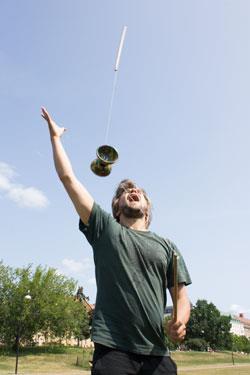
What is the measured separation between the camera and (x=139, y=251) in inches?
134

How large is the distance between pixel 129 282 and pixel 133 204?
2.59 ft

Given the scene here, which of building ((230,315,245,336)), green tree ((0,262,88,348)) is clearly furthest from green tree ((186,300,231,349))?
building ((230,315,245,336))

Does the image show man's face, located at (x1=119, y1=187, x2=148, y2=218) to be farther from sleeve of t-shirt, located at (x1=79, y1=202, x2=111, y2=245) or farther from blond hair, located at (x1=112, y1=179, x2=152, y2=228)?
sleeve of t-shirt, located at (x1=79, y1=202, x2=111, y2=245)

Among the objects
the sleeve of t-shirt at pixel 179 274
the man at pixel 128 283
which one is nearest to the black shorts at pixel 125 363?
the man at pixel 128 283

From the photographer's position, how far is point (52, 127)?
3863mm

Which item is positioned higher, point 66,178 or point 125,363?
point 66,178

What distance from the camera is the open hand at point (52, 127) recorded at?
12.6ft

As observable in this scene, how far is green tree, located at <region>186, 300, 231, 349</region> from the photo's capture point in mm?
108562

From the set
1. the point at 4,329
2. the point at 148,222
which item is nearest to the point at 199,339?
the point at 4,329

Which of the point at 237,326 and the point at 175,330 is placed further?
the point at 237,326

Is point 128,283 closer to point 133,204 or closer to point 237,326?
point 133,204

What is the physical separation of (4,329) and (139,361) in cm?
5780

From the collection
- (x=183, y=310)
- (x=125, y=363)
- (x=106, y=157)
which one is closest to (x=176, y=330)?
(x=183, y=310)

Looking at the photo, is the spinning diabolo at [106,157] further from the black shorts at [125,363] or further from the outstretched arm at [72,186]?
the black shorts at [125,363]
